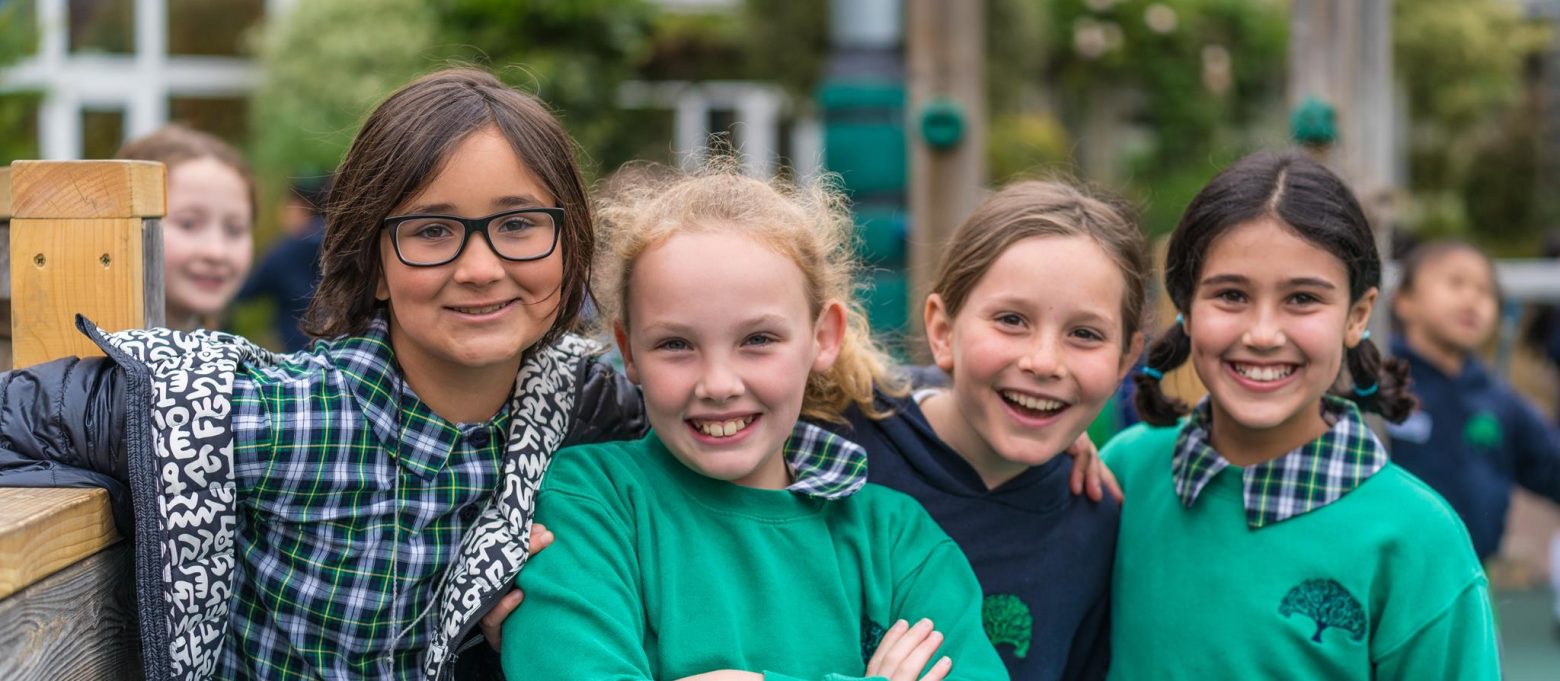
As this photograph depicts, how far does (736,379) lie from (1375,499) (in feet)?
3.18

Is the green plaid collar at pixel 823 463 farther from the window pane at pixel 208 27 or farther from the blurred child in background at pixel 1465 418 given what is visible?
the window pane at pixel 208 27

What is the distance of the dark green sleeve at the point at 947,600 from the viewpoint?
207 cm

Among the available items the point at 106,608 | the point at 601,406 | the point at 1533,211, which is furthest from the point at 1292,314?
the point at 1533,211

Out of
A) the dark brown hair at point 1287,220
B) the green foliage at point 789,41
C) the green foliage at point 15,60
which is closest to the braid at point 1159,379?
the dark brown hair at point 1287,220

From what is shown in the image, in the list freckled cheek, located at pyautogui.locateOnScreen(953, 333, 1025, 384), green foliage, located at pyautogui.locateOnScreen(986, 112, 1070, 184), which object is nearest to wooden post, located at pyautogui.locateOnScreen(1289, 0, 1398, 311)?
freckled cheek, located at pyautogui.locateOnScreen(953, 333, 1025, 384)

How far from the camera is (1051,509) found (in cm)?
241

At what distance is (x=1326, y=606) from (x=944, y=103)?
3839mm

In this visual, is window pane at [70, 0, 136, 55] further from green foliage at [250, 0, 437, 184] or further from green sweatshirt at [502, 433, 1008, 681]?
green sweatshirt at [502, 433, 1008, 681]

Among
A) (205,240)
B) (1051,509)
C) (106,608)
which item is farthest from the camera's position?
(205,240)

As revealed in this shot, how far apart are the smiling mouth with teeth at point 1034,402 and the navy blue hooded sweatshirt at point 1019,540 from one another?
151 mm

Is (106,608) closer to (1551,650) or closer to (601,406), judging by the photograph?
(601,406)

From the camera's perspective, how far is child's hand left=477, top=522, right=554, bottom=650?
198 centimetres

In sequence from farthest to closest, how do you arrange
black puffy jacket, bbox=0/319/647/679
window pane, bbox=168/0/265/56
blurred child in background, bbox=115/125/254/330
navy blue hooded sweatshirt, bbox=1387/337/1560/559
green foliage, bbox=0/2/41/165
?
window pane, bbox=168/0/265/56
green foliage, bbox=0/2/41/165
navy blue hooded sweatshirt, bbox=1387/337/1560/559
blurred child in background, bbox=115/125/254/330
black puffy jacket, bbox=0/319/647/679

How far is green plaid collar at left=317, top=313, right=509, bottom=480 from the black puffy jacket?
4.5 inches
